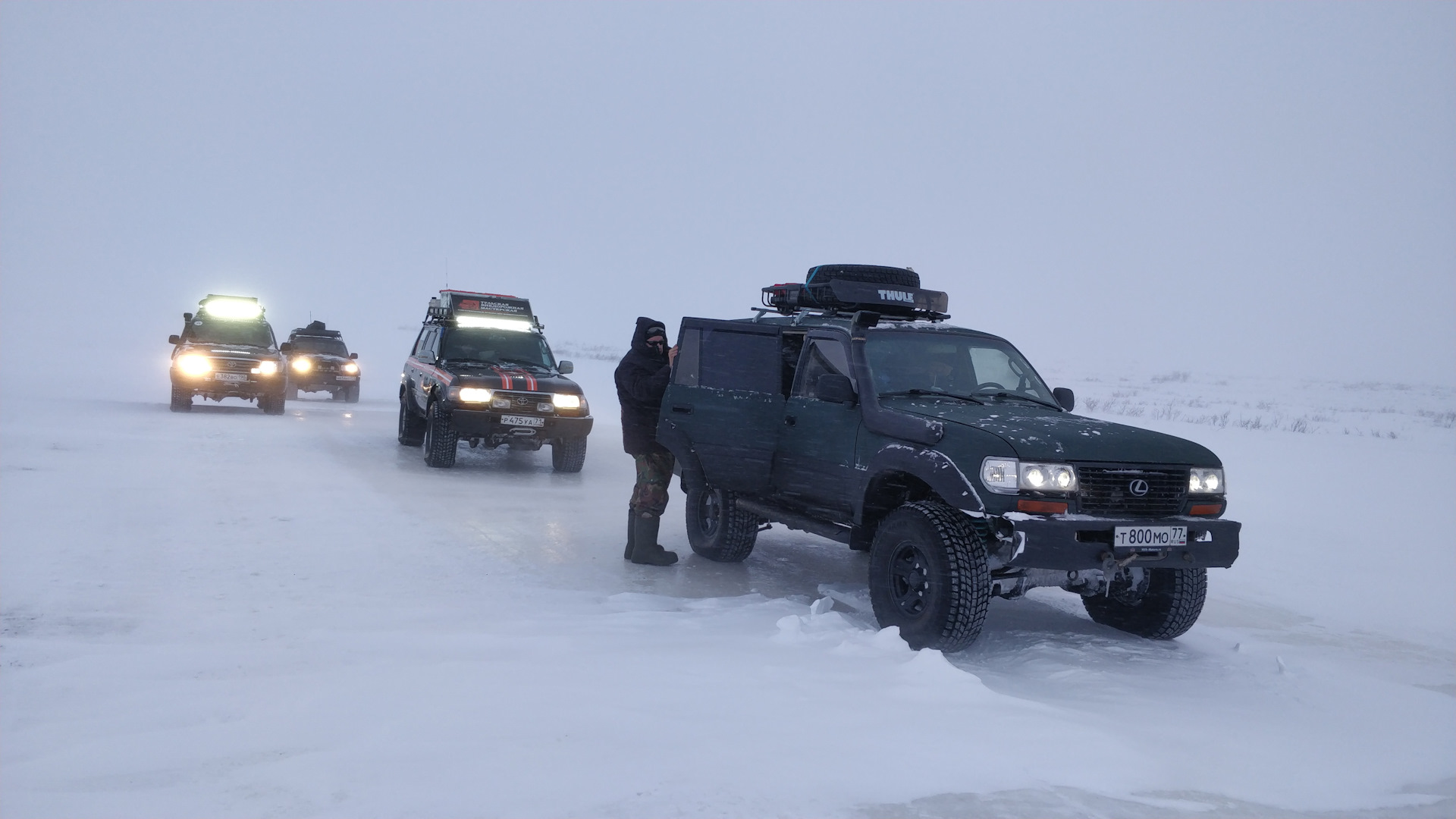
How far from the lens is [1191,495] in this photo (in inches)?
240

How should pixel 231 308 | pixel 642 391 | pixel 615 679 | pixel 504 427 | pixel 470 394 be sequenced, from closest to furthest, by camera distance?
pixel 615 679
pixel 642 391
pixel 470 394
pixel 504 427
pixel 231 308

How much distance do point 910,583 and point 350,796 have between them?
3438 millimetres

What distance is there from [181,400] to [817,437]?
51.7 ft

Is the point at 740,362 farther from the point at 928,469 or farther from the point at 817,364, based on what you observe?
the point at 928,469

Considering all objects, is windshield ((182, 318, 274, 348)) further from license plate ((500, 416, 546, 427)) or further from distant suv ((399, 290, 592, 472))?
license plate ((500, 416, 546, 427))

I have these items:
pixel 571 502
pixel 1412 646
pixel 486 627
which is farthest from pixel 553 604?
pixel 1412 646

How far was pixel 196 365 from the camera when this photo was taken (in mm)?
18781

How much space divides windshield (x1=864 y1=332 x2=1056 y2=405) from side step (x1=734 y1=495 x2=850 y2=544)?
934mm

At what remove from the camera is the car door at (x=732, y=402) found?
773cm

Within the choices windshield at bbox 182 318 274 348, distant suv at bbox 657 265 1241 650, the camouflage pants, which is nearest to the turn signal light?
distant suv at bbox 657 265 1241 650

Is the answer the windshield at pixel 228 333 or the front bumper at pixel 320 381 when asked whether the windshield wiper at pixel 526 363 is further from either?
the front bumper at pixel 320 381

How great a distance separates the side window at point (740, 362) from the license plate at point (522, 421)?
17.1 ft

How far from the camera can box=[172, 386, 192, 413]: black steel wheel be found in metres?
19.1

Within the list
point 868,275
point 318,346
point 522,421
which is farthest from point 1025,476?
point 318,346
